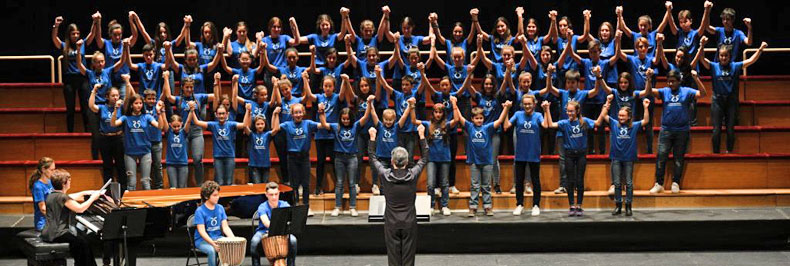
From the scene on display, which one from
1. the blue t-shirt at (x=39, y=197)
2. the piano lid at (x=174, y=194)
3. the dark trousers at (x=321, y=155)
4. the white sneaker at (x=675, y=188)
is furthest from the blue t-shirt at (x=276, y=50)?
the white sneaker at (x=675, y=188)

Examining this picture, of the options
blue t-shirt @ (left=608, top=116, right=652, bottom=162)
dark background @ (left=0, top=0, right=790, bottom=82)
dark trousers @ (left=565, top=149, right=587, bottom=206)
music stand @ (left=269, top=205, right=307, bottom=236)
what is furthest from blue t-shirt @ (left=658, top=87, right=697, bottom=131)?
music stand @ (left=269, top=205, right=307, bottom=236)

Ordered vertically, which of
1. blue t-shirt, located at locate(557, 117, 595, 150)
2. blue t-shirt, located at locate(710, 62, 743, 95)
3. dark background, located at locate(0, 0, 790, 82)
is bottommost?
blue t-shirt, located at locate(557, 117, 595, 150)

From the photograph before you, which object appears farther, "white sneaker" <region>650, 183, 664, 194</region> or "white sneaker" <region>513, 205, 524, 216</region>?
"white sneaker" <region>650, 183, 664, 194</region>

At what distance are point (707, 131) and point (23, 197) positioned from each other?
23.4 ft

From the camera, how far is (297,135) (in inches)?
380

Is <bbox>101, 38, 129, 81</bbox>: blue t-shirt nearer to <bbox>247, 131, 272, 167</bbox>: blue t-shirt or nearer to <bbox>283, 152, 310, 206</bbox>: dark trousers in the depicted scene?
<bbox>247, 131, 272, 167</bbox>: blue t-shirt

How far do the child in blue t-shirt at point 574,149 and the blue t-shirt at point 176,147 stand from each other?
3.59m

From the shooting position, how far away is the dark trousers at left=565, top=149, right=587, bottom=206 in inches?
373

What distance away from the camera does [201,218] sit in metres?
7.60

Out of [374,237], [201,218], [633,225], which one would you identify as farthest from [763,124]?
[201,218]

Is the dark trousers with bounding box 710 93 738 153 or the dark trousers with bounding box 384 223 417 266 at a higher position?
the dark trousers with bounding box 710 93 738 153

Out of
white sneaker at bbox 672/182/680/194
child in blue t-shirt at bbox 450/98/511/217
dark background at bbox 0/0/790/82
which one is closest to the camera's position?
child in blue t-shirt at bbox 450/98/511/217

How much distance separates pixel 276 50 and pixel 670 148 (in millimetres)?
4226

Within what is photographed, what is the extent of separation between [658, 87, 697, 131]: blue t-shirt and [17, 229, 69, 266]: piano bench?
572 centimetres
